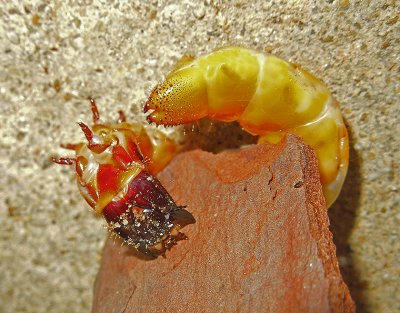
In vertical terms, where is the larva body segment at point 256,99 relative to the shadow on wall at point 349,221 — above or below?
above

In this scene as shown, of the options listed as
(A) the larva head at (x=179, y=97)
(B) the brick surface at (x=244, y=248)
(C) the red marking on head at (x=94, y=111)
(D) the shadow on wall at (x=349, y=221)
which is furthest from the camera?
(D) the shadow on wall at (x=349, y=221)

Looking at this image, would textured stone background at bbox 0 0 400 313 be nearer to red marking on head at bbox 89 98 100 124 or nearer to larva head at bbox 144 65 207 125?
red marking on head at bbox 89 98 100 124

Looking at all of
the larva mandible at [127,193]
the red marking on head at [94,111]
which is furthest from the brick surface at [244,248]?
the red marking on head at [94,111]

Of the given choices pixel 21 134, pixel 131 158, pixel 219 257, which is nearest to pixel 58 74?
pixel 21 134

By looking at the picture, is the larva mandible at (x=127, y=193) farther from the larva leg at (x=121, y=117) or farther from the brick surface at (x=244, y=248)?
the larva leg at (x=121, y=117)

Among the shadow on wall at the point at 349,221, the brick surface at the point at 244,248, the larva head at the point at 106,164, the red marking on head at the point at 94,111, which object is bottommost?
the shadow on wall at the point at 349,221

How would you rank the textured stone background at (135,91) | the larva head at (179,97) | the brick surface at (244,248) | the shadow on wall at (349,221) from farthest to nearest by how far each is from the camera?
the shadow on wall at (349,221), the textured stone background at (135,91), the larva head at (179,97), the brick surface at (244,248)

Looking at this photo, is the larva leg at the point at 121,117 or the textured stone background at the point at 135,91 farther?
the larva leg at the point at 121,117

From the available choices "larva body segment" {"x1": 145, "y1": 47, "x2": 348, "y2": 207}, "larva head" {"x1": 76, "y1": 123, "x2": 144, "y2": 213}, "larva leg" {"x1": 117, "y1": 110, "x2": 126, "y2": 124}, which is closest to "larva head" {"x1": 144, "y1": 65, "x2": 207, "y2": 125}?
"larva body segment" {"x1": 145, "y1": 47, "x2": 348, "y2": 207}
